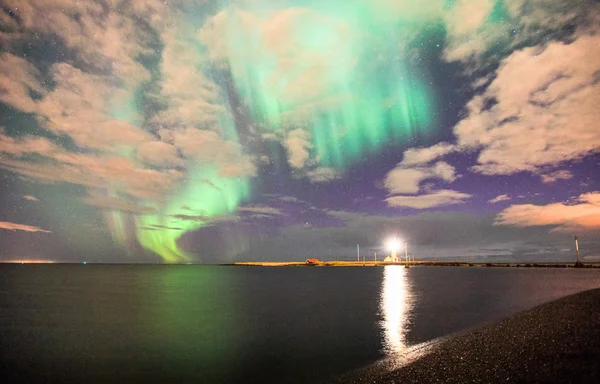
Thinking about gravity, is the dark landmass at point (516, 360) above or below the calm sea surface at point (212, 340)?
above

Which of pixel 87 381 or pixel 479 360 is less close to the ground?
pixel 479 360

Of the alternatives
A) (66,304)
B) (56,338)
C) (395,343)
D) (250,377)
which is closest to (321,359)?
(250,377)

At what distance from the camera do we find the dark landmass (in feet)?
42.4

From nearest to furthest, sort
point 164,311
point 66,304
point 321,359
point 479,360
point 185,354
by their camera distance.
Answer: point 479,360 → point 321,359 → point 185,354 → point 164,311 → point 66,304

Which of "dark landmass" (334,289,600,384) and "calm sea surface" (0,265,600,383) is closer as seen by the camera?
"dark landmass" (334,289,600,384)

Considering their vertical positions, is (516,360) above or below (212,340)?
above

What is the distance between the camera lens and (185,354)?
2450 cm

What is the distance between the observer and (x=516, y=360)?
603 inches

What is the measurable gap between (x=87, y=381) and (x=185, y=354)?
22.4 feet

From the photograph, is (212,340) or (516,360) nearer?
(516,360)

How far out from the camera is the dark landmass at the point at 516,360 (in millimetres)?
12914

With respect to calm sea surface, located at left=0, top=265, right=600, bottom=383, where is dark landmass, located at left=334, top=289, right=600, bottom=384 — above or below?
above

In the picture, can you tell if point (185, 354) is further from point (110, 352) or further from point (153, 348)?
point (110, 352)

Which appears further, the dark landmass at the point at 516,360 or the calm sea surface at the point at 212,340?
the calm sea surface at the point at 212,340
